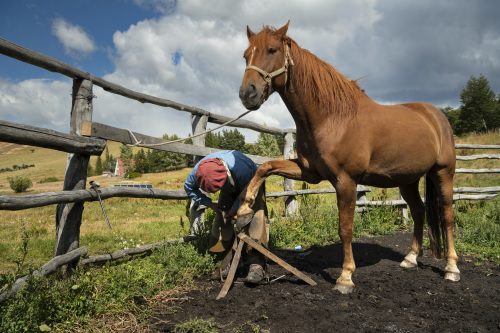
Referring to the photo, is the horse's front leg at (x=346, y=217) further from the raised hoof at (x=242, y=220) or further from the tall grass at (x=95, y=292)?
the tall grass at (x=95, y=292)

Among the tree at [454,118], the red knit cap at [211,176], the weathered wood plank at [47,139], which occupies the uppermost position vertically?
the tree at [454,118]

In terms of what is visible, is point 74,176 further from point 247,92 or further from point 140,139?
point 247,92

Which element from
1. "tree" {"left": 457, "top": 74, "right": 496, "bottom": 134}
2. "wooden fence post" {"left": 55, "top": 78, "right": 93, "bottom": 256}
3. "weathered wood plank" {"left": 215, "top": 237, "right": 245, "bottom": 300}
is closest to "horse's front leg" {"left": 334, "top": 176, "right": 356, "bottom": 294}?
"weathered wood plank" {"left": 215, "top": 237, "right": 245, "bottom": 300}

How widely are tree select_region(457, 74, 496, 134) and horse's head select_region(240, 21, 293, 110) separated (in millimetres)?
59508

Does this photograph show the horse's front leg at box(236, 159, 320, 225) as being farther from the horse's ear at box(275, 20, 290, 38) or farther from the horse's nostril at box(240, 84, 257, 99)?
the horse's ear at box(275, 20, 290, 38)

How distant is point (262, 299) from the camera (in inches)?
135

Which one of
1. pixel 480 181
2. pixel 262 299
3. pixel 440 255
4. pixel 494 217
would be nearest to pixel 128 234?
A: pixel 262 299

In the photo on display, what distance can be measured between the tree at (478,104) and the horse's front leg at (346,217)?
59092 millimetres

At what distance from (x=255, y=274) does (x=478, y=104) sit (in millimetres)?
61326

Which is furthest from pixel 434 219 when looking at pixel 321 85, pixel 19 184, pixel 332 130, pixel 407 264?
pixel 19 184

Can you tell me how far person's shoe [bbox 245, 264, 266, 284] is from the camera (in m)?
3.78

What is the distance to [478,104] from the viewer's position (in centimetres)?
5444

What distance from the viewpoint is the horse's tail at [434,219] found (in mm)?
4863

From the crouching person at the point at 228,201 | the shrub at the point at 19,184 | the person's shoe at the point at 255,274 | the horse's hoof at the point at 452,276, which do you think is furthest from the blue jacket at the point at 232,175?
the shrub at the point at 19,184
